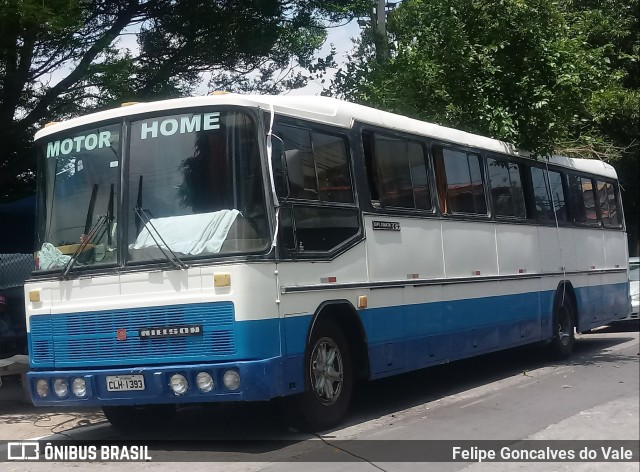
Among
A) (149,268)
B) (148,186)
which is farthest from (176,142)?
(149,268)

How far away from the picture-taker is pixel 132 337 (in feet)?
26.0

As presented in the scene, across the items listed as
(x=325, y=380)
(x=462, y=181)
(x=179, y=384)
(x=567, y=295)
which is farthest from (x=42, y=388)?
(x=567, y=295)

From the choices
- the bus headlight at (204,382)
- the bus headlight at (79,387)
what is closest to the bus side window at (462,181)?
the bus headlight at (204,382)

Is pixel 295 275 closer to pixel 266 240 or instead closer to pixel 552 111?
pixel 266 240

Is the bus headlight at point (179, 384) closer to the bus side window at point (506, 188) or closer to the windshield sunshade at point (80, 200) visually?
the windshield sunshade at point (80, 200)

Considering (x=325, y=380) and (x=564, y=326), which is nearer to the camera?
(x=325, y=380)

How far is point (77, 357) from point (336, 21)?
8.18 meters

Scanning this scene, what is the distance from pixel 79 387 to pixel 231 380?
1.54m

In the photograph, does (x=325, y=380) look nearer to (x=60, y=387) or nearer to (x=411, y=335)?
(x=411, y=335)

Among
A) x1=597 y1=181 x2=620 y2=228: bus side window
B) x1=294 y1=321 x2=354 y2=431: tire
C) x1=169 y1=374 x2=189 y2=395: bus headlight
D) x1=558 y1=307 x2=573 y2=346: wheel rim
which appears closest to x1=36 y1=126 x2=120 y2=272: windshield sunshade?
x1=169 y1=374 x2=189 y2=395: bus headlight

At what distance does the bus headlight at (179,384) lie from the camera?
767 centimetres

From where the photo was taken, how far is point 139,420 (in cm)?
941

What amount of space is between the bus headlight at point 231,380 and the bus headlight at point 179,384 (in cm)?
36

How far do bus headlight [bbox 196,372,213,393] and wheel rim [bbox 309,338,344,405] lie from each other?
1.16 m
